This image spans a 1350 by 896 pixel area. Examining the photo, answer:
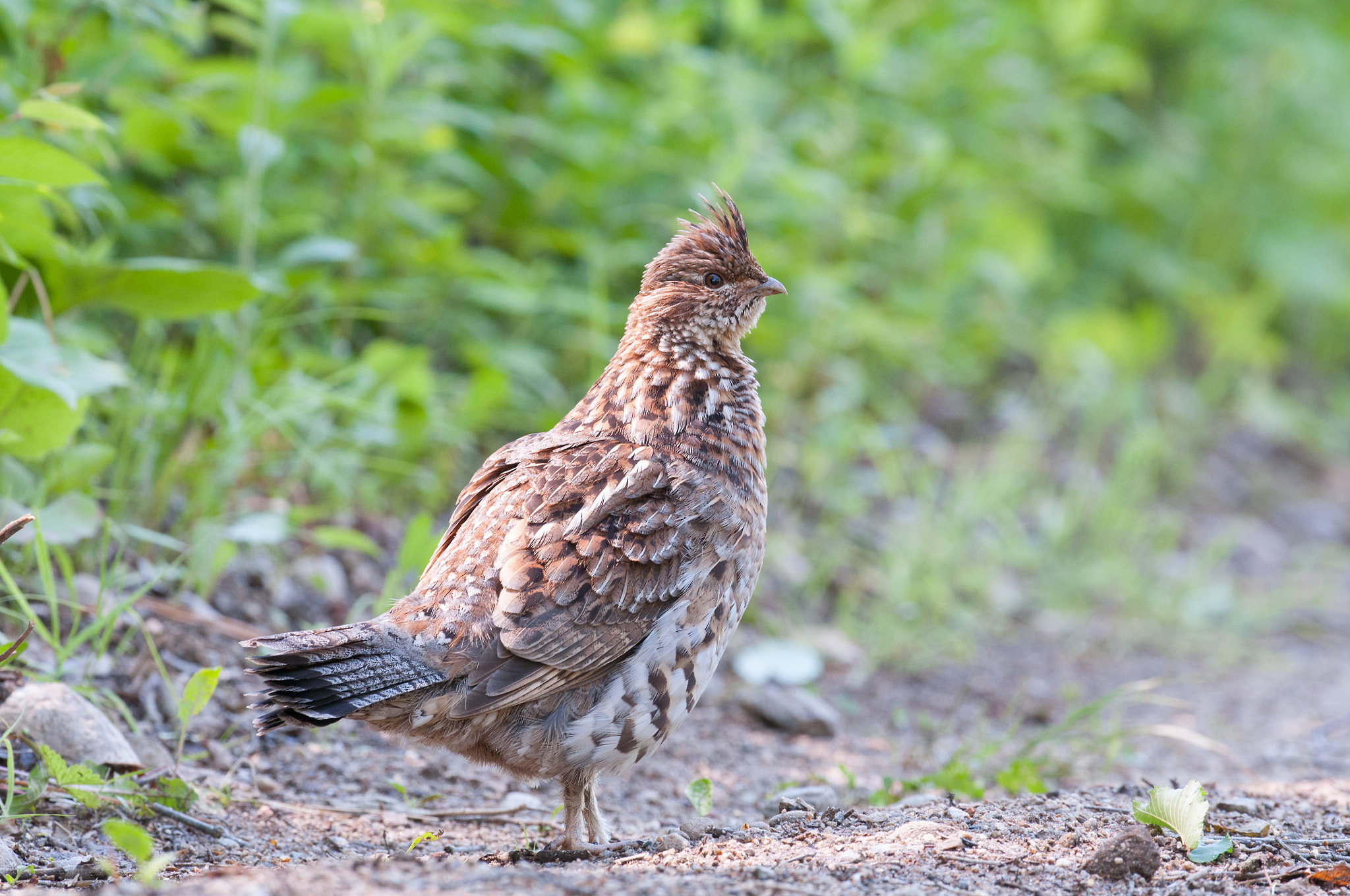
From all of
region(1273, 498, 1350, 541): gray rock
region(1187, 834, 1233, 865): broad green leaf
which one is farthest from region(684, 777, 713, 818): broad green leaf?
region(1273, 498, 1350, 541): gray rock

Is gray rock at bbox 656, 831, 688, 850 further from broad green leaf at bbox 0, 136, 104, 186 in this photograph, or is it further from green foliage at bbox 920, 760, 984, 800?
broad green leaf at bbox 0, 136, 104, 186

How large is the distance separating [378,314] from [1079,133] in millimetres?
6490

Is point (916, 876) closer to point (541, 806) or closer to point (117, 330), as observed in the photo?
point (541, 806)

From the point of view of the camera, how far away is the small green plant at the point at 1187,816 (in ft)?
9.24

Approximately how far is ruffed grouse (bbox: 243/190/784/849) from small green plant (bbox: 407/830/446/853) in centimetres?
23

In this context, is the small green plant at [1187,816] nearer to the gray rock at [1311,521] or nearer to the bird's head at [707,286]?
the bird's head at [707,286]

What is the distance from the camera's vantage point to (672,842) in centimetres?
309

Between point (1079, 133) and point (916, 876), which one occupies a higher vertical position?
point (1079, 133)

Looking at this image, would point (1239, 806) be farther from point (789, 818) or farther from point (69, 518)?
point (69, 518)

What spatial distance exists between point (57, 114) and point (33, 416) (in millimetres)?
880

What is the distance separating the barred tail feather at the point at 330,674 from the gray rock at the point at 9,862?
59cm

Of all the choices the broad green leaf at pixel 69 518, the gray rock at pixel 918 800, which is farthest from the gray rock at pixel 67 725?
the gray rock at pixel 918 800

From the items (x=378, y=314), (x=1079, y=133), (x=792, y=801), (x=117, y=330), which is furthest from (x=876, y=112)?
(x=792, y=801)

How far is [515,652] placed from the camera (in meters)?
3.08
